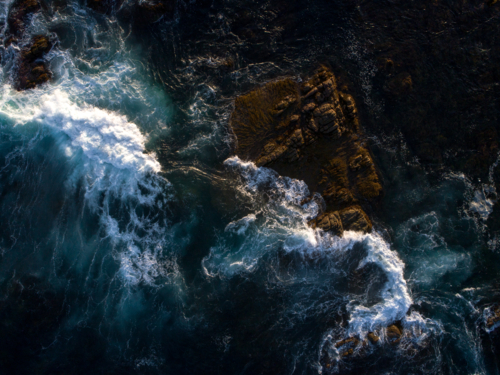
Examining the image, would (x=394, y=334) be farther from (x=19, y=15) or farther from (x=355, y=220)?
(x=19, y=15)

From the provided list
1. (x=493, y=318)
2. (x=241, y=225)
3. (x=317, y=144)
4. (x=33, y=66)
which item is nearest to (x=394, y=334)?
(x=493, y=318)

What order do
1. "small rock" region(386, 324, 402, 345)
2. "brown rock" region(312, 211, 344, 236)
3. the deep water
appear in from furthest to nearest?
the deep water → "brown rock" region(312, 211, 344, 236) → "small rock" region(386, 324, 402, 345)

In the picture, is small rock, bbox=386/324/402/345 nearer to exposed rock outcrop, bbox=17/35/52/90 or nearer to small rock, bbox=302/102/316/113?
small rock, bbox=302/102/316/113

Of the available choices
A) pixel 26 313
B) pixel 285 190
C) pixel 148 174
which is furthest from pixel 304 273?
pixel 26 313

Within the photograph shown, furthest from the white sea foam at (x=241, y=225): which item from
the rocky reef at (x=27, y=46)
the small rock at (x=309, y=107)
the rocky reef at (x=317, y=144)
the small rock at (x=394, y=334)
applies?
the rocky reef at (x=27, y=46)

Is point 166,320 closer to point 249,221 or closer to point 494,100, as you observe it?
point 249,221

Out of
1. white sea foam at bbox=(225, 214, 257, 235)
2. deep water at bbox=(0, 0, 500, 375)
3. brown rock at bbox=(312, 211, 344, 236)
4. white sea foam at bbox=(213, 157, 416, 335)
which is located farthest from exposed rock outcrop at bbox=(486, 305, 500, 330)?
white sea foam at bbox=(225, 214, 257, 235)
